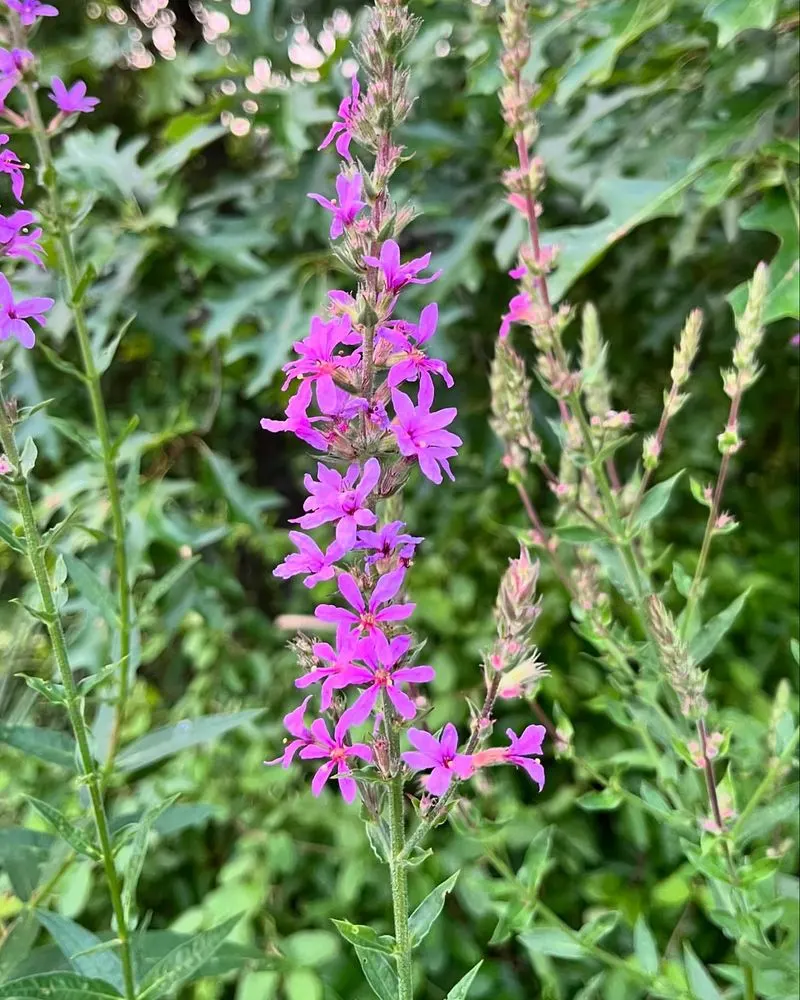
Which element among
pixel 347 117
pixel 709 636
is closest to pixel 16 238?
pixel 347 117

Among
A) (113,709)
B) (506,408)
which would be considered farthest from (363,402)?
(113,709)

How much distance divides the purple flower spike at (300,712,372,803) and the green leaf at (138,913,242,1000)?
0.62 ft

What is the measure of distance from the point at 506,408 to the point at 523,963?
0.87 metres

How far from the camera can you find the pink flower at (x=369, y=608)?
38 centimetres

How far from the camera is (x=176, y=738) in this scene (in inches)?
29.0

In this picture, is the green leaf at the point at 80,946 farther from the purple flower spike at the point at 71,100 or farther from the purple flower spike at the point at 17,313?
the purple flower spike at the point at 71,100

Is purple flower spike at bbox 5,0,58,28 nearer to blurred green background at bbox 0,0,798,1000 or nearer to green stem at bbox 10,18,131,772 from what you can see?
green stem at bbox 10,18,131,772

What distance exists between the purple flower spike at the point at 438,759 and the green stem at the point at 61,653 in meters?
Answer: 0.21

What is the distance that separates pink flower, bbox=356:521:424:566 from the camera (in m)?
0.39

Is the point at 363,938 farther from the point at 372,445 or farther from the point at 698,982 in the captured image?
the point at 698,982

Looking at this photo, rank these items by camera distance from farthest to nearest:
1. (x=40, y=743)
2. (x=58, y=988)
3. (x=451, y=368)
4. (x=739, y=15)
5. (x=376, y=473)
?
1. (x=451, y=368)
2. (x=739, y=15)
3. (x=40, y=743)
4. (x=58, y=988)
5. (x=376, y=473)

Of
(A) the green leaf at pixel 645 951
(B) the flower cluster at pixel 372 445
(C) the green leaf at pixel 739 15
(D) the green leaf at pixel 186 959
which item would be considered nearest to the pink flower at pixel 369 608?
(B) the flower cluster at pixel 372 445

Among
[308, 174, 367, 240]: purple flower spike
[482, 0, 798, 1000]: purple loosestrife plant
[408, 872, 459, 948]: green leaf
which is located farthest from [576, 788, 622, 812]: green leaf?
[308, 174, 367, 240]: purple flower spike

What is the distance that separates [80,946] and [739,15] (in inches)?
34.2
